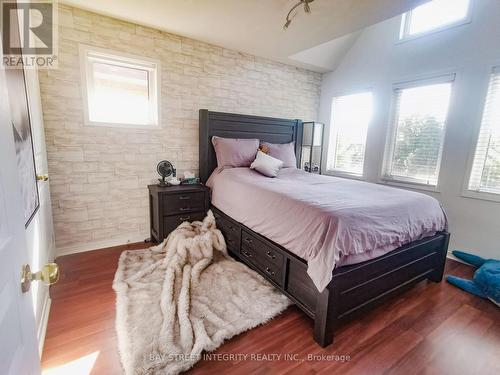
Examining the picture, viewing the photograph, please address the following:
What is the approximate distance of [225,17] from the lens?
92.6 inches

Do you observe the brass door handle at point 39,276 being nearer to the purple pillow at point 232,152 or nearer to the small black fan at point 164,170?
the small black fan at point 164,170

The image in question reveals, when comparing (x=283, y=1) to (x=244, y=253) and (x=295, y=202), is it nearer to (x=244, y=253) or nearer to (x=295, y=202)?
(x=295, y=202)

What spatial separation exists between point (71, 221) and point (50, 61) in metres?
1.56

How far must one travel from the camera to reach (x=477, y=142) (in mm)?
2621

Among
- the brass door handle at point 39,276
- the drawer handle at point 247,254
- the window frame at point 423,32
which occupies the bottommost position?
the drawer handle at point 247,254

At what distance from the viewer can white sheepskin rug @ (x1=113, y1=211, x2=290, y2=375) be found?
→ 1408 millimetres

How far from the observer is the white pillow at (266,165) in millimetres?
2893

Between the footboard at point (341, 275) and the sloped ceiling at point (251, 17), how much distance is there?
1.99 meters

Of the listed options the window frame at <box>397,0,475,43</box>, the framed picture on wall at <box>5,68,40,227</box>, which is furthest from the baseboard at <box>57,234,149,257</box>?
the window frame at <box>397,0,475,43</box>

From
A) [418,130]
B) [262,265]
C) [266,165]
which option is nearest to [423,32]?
[418,130]

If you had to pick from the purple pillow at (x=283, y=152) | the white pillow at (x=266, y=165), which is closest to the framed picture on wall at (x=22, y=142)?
the white pillow at (x=266, y=165)

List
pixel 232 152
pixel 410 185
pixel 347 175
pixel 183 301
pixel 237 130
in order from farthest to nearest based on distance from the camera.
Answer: pixel 347 175, pixel 237 130, pixel 410 185, pixel 232 152, pixel 183 301

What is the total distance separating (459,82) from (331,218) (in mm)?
Result: 2560

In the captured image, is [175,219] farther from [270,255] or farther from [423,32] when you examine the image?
[423,32]
